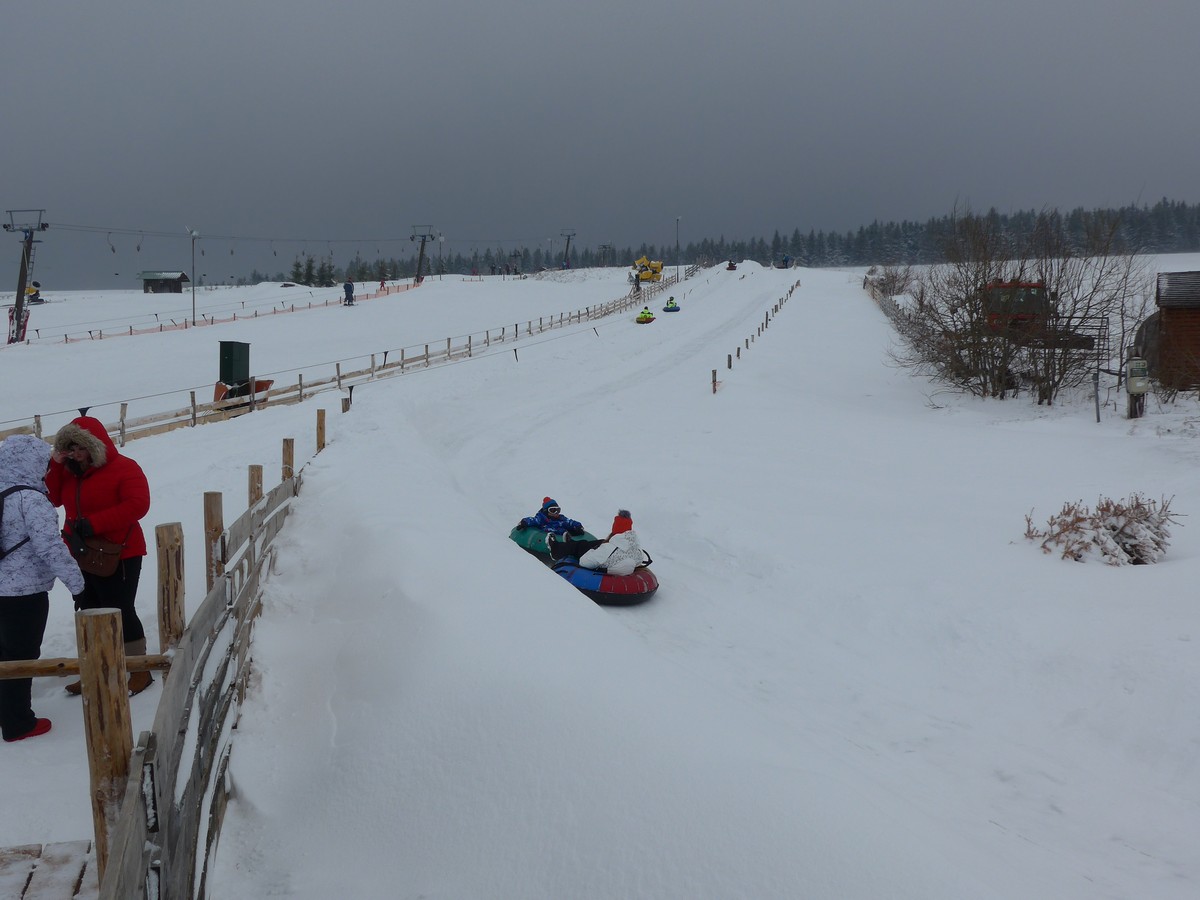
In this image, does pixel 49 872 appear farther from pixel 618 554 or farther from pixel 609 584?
pixel 618 554

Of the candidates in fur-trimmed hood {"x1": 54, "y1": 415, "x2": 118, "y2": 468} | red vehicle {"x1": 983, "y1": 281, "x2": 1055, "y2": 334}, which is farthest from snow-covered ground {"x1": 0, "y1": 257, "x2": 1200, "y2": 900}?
red vehicle {"x1": 983, "y1": 281, "x2": 1055, "y2": 334}

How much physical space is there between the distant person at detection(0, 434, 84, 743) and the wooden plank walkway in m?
1.76

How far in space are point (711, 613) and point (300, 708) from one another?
16.2 ft

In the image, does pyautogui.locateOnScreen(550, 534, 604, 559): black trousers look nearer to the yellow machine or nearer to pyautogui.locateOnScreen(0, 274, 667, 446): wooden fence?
pyautogui.locateOnScreen(0, 274, 667, 446): wooden fence

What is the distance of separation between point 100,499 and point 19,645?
3.29 feet

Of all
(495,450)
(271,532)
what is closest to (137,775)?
(271,532)

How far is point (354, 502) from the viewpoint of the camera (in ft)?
31.2

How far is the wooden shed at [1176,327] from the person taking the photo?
21.9m

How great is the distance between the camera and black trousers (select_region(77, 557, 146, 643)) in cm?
556

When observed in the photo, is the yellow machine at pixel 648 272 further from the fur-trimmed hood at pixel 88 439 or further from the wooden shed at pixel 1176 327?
the fur-trimmed hood at pixel 88 439

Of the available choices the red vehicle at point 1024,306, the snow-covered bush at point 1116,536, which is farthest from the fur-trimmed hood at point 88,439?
the red vehicle at point 1024,306

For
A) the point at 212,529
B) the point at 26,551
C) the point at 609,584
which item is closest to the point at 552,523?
the point at 609,584

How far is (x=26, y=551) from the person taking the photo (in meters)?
4.77

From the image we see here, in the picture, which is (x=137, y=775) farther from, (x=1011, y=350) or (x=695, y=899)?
(x=1011, y=350)
